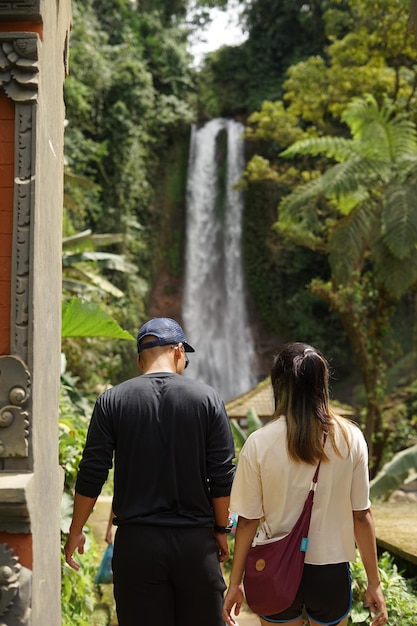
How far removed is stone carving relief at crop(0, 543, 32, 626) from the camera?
2939mm

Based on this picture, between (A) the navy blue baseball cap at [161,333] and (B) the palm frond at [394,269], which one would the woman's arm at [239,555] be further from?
(B) the palm frond at [394,269]

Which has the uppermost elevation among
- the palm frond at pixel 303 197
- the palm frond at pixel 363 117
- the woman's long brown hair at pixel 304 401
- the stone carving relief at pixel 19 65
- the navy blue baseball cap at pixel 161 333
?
the palm frond at pixel 363 117

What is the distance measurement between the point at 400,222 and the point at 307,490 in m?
8.24

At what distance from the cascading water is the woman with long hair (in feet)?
58.8

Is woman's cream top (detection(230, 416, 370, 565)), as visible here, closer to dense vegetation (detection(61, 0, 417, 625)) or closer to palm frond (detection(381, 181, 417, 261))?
dense vegetation (detection(61, 0, 417, 625))

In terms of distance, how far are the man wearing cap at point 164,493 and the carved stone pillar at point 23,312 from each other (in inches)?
9.3

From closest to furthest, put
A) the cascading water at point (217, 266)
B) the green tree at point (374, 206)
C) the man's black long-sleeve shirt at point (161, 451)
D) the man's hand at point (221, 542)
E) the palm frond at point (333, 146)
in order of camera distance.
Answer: the man's black long-sleeve shirt at point (161, 451) < the man's hand at point (221, 542) < the green tree at point (374, 206) < the palm frond at point (333, 146) < the cascading water at point (217, 266)

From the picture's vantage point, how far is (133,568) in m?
2.87

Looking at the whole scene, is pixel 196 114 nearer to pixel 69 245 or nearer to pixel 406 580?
pixel 69 245

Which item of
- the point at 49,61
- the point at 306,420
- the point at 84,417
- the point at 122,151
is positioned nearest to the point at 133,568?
the point at 306,420

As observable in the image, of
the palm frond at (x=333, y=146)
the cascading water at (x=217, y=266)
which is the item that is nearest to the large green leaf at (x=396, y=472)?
the palm frond at (x=333, y=146)

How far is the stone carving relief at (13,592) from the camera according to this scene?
2.94 m

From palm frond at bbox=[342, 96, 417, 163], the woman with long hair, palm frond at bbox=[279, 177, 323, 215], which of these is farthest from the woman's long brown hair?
palm frond at bbox=[342, 96, 417, 163]

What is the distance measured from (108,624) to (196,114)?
20.0 meters
